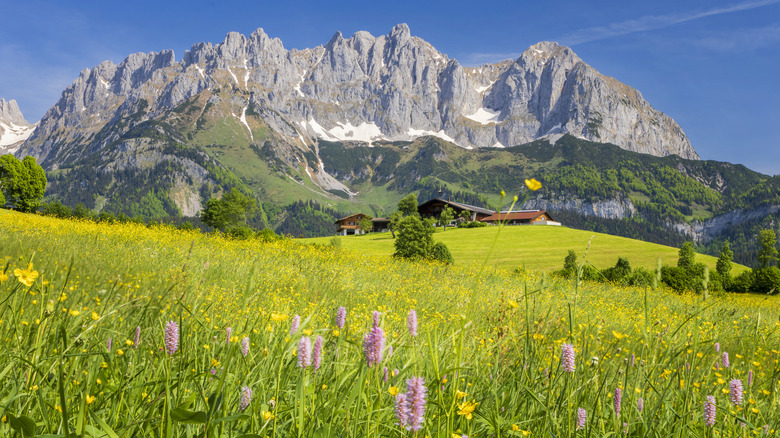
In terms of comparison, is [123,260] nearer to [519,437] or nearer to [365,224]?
[519,437]

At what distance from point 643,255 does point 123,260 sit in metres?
49.4

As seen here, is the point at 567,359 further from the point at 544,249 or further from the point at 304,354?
the point at 544,249

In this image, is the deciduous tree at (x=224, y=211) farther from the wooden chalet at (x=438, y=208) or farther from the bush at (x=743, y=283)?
the bush at (x=743, y=283)

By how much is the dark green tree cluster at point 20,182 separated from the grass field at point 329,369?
193 ft

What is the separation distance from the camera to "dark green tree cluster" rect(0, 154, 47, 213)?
50594 mm

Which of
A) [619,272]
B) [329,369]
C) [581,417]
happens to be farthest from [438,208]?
[581,417]

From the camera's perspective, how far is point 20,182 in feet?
168

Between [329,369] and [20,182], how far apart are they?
224 ft

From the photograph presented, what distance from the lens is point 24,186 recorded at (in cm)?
5203

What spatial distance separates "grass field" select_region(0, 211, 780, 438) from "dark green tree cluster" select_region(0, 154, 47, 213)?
58.9 meters

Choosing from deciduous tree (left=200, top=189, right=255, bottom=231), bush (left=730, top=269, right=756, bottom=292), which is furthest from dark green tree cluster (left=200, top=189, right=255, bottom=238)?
bush (left=730, top=269, right=756, bottom=292)

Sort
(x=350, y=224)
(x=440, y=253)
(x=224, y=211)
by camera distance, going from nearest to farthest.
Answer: (x=440, y=253) < (x=224, y=211) < (x=350, y=224)

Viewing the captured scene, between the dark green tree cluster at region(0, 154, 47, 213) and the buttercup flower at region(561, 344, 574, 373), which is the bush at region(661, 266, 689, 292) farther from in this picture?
the dark green tree cluster at region(0, 154, 47, 213)

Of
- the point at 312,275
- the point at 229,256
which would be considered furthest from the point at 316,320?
the point at 229,256
